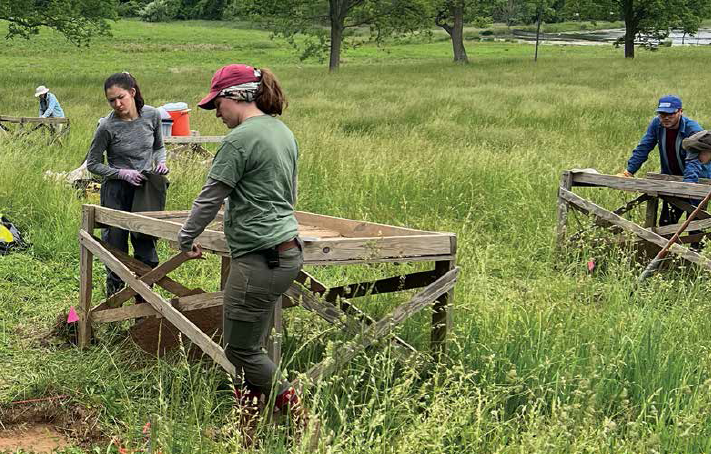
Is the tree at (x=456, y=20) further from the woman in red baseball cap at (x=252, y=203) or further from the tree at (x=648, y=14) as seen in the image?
the woman in red baseball cap at (x=252, y=203)

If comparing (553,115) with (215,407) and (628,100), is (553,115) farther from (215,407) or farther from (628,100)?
(215,407)

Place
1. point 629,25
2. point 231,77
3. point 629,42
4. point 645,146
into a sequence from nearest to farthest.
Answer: point 231,77 → point 645,146 → point 629,42 → point 629,25

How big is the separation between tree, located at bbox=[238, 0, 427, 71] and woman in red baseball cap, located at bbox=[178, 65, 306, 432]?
3519cm

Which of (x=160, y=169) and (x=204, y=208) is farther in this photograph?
(x=160, y=169)

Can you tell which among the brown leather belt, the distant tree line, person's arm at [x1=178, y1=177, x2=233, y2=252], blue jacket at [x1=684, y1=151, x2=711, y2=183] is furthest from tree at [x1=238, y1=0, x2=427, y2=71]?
the brown leather belt

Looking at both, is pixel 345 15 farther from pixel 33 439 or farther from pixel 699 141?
pixel 33 439

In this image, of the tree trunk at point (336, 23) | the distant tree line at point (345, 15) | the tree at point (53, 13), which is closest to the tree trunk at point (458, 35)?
the distant tree line at point (345, 15)

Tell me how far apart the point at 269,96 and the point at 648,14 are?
5021cm

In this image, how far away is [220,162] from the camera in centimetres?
404

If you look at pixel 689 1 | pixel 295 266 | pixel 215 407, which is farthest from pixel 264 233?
pixel 689 1

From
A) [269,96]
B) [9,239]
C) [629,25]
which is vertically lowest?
[9,239]

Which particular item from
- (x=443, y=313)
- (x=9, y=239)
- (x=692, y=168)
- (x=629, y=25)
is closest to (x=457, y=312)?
(x=443, y=313)

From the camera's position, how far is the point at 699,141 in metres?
7.55

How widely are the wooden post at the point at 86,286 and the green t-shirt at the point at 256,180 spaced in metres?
1.90
